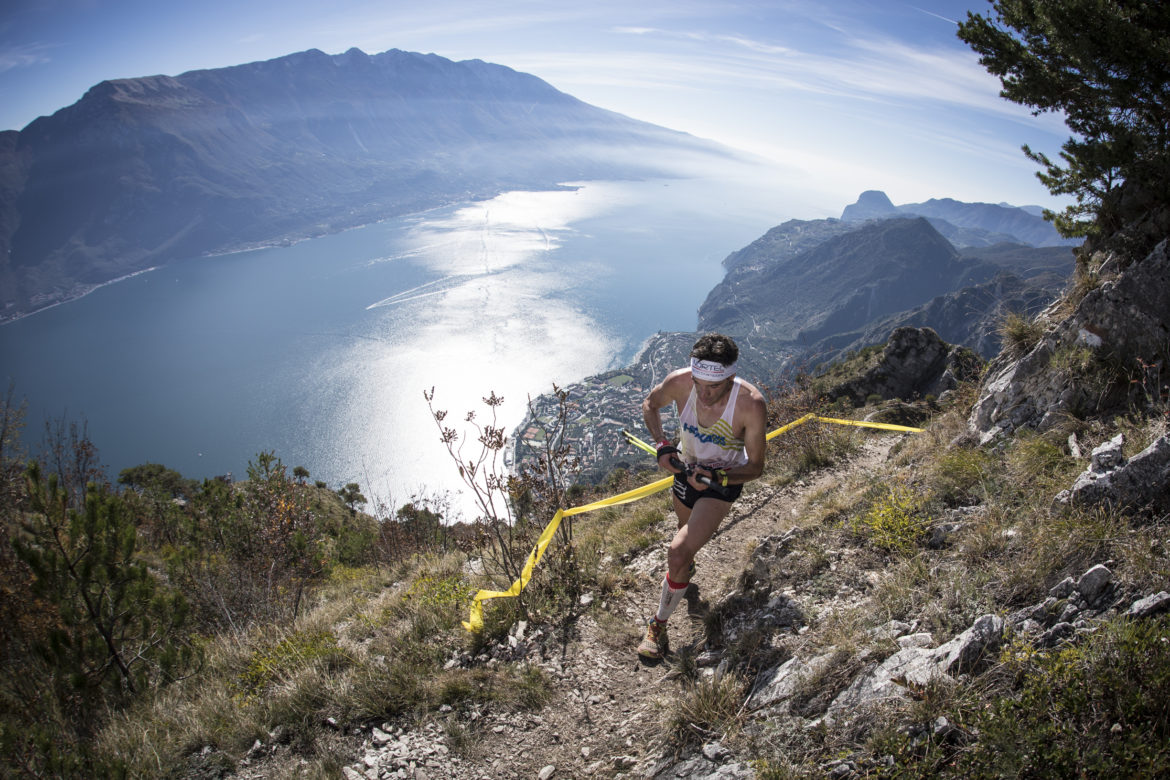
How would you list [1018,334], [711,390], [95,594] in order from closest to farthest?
[711,390] < [95,594] < [1018,334]

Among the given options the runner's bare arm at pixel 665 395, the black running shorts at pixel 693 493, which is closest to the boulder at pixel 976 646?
the black running shorts at pixel 693 493

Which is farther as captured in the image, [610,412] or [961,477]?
[610,412]

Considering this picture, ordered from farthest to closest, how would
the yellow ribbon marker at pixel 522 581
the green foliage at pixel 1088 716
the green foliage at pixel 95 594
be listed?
the green foliage at pixel 95 594 → the yellow ribbon marker at pixel 522 581 → the green foliage at pixel 1088 716

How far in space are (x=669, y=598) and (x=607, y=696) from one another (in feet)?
2.61

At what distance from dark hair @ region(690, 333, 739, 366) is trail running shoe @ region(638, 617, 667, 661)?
6.68 feet

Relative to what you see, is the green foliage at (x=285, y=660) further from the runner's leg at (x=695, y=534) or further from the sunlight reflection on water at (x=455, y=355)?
the sunlight reflection on water at (x=455, y=355)

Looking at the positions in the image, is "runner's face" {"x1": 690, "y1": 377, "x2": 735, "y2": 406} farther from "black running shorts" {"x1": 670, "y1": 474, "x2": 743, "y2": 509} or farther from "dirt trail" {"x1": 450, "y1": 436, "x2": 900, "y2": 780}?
"dirt trail" {"x1": 450, "y1": 436, "x2": 900, "y2": 780}

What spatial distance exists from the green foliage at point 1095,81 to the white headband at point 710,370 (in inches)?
200

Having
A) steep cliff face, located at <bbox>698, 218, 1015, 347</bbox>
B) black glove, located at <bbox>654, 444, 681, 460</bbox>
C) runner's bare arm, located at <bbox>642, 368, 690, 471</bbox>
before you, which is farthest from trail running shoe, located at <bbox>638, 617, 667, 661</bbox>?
steep cliff face, located at <bbox>698, 218, 1015, 347</bbox>

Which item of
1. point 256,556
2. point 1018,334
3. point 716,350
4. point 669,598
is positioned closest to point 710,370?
point 716,350

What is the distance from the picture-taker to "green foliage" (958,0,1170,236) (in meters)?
4.80

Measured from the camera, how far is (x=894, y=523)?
3922mm

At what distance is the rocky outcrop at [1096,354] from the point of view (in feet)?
14.7

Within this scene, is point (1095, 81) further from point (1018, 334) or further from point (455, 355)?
point (455, 355)
